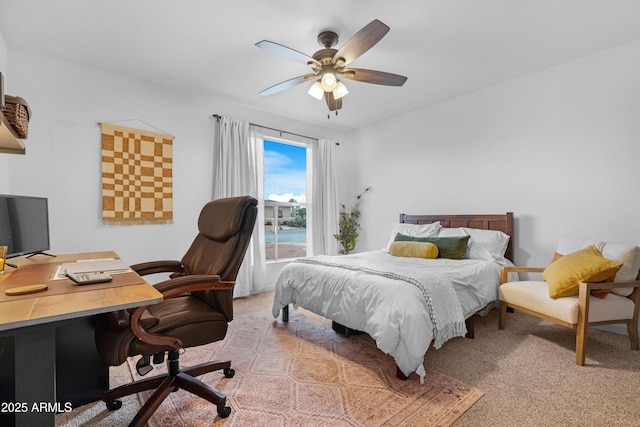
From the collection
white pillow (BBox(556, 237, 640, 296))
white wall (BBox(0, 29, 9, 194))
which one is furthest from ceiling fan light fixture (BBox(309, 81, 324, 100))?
white pillow (BBox(556, 237, 640, 296))

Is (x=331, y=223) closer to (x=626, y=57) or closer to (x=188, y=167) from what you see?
(x=188, y=167)

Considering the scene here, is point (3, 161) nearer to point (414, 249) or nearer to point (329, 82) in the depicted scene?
point (329, 82)

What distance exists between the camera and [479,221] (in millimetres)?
3754

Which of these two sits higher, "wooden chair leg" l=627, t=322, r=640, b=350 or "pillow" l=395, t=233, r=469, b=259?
"pillow" l=395, t=233, r=469, b=259

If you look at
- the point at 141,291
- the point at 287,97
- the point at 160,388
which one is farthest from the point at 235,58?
the point at 160,388

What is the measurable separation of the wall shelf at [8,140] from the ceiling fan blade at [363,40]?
206cm

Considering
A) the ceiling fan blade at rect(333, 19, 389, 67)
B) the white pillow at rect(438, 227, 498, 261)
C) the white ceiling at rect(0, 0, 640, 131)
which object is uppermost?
the white ceiling at rect(0, 0, 640, 131)

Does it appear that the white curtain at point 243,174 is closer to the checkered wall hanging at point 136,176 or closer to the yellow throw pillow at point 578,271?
the checkered wall hanging at point 136,176

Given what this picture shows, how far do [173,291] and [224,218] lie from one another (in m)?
0.59

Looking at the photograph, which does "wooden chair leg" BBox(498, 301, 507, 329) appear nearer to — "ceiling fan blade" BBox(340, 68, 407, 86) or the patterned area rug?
the patterned area rug

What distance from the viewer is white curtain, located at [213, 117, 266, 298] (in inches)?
156

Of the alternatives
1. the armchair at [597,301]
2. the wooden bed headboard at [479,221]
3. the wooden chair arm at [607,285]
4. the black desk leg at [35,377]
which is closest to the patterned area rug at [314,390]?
the black desk leg at [35,377]

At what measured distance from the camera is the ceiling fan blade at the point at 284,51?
221 cm

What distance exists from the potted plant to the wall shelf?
153 inches
